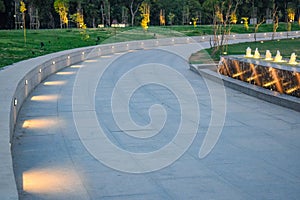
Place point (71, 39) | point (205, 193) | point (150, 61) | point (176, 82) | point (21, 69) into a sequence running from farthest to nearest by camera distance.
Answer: point (71, 39)
point (150, 61)
point (176, 82)
point (21, 69)
point (205, 193)

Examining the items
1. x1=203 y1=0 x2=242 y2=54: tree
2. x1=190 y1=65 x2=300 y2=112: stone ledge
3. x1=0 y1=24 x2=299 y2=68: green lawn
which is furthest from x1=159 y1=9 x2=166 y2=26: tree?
x1=190 y1=65 x2=300 y2=112: stone ledge

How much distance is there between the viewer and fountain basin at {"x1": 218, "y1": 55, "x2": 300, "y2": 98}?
1330cm

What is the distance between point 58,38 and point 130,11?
106 feet

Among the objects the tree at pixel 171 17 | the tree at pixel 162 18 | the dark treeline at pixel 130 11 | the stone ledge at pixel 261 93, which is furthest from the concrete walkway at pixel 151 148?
the tree at pixel 171 17

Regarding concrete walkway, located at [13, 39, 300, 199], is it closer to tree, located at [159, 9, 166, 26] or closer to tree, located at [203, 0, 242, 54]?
tree, located at [203, 0, 242, 54]

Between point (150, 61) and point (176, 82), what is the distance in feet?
29.0

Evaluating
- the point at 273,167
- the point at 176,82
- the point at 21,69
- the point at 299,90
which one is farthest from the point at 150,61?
the point at 273,167

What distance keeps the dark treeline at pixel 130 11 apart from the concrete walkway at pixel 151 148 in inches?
1504

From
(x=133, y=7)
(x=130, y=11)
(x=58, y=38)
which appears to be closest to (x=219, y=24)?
(x=58, y=38)

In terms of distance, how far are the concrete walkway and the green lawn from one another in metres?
7.41

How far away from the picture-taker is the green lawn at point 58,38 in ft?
77.9

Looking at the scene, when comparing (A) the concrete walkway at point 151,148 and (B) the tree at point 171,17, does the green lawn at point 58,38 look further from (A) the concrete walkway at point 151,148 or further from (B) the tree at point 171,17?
(A) the concrete walkway at point 151,148

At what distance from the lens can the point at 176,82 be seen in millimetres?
17719

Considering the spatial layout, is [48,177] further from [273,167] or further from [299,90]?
[299,90]
